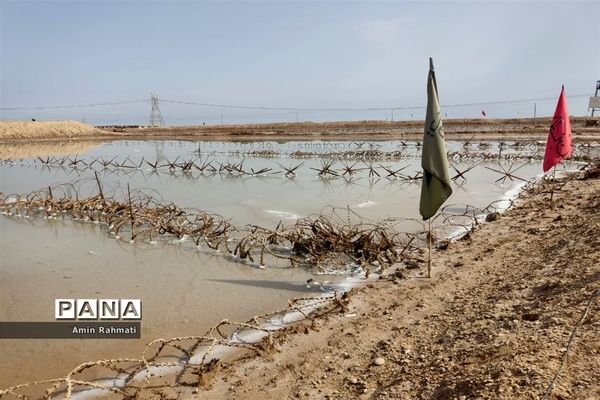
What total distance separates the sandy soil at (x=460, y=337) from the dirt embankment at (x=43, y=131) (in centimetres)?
4936

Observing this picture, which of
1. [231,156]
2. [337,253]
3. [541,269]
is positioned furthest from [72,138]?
[541,269]

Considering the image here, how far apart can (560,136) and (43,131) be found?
52.9 m

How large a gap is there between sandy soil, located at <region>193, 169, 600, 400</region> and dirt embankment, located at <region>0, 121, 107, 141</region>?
1943 inches

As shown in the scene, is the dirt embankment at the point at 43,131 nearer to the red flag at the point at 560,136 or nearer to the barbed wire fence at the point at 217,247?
the barbed wire fence at the point at 217,247

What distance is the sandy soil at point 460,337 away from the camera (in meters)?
2.83

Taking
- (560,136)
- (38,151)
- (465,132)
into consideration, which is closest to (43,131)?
(38,151)

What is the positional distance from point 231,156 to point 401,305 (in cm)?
2095

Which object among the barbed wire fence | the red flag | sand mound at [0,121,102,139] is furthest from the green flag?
sand mound at [0,121,102,139]

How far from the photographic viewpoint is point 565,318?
3457mm

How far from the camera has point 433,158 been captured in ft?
16.8

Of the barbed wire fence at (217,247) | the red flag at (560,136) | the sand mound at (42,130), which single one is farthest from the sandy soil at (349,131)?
the barbed wire fence at (217,247)

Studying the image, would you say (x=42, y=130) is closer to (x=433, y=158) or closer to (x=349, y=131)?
(x=349, y=131)

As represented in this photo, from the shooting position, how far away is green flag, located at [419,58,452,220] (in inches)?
200

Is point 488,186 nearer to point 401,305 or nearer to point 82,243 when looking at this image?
point 401,305
